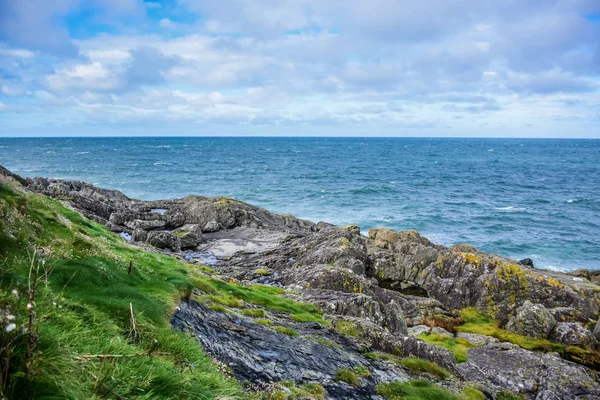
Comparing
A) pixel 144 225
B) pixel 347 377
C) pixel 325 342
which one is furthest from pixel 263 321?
pixel 144 225

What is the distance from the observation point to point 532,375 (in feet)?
72.5

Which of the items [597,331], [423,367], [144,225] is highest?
[423,367]

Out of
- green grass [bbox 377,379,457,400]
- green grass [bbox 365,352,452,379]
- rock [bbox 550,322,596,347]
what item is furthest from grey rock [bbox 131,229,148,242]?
rock [bbox 550,322,596,347]

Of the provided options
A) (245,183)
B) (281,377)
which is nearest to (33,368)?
(281,377)

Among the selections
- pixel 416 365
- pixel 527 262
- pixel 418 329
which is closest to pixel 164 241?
pixel 418 329

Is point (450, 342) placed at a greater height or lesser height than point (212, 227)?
lesser

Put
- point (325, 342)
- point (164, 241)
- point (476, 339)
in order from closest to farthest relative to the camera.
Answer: point (325, 342)
point (476, 339)
point (164, 241)

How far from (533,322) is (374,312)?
14320 millimetres

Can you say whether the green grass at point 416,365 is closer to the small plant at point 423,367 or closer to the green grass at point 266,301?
the small plant at point 423,367

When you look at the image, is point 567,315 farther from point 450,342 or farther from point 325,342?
point 325,342

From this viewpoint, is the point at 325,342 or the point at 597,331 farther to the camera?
the point at 597,331

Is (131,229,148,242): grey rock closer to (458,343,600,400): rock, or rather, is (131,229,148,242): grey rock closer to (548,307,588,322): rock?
(458,343,600,400): rock

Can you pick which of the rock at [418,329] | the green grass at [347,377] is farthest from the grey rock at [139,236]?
the green grass at [347,377]

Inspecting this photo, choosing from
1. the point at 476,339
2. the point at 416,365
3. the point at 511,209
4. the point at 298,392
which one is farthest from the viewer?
the point at 511,209
